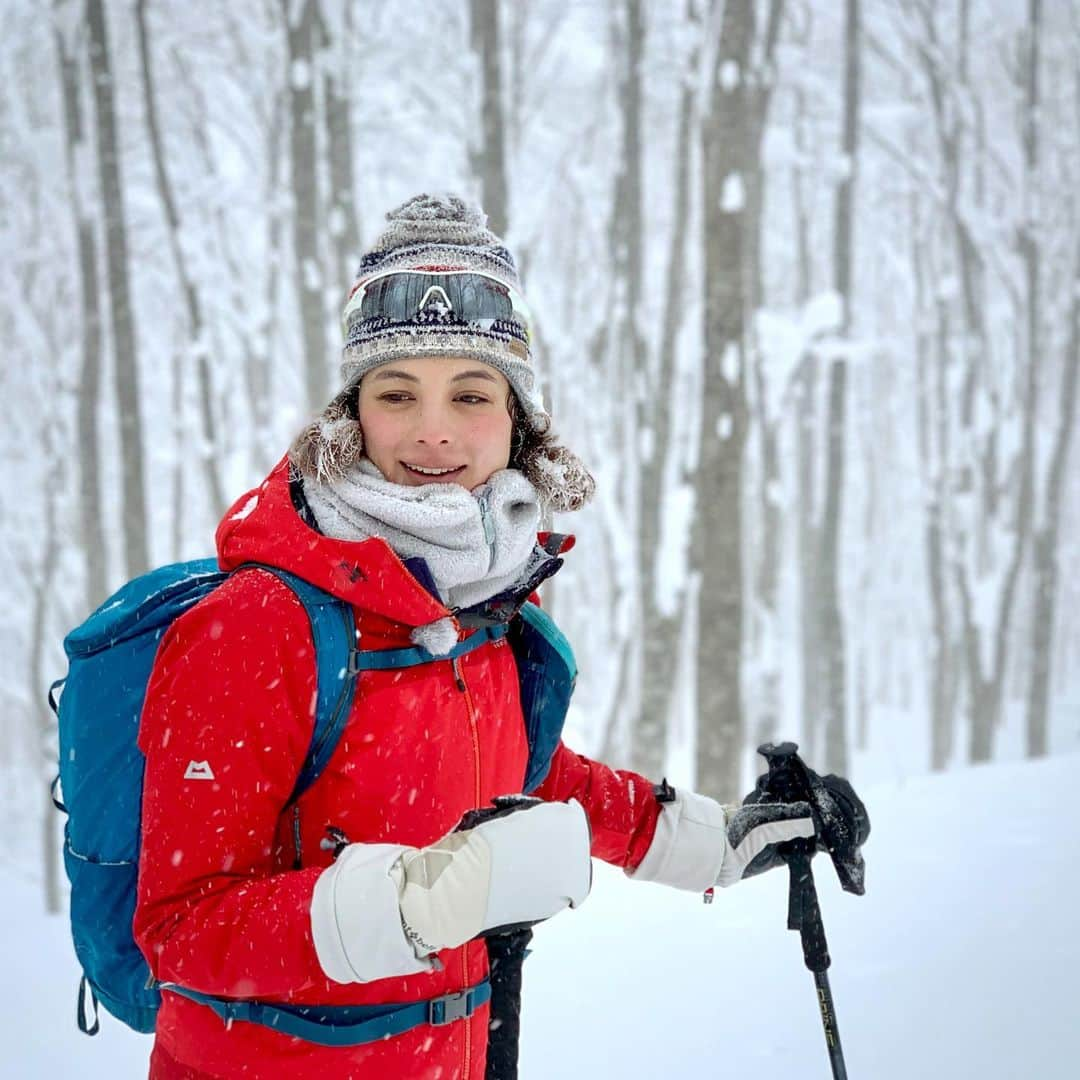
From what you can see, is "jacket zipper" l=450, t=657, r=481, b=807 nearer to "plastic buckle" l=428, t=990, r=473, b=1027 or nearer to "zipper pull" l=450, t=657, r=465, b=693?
"zipper pull" l=450, t=657, r=465, b=693

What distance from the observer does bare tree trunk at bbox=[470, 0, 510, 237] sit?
28.7 ft

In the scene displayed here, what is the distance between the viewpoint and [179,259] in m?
11.0

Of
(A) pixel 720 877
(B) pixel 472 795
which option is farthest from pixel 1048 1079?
(B) pixel 472 795

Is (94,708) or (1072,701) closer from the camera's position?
(94,708)

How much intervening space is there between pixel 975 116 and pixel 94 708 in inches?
569

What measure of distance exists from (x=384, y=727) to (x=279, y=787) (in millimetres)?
192

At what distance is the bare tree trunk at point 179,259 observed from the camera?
32.8 ft

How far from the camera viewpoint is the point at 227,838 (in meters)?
1.49

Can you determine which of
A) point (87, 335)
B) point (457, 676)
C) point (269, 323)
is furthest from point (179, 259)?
point (457, 676)

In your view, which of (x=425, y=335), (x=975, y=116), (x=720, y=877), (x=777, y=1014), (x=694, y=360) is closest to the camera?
(x=425, y=335)

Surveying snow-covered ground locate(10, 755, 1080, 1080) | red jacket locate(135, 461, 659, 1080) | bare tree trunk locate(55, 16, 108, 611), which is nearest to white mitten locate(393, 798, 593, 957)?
red jacket locate(135, 461, 659, 1080)

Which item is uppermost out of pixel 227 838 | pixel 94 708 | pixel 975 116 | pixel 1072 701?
pixel 975 116

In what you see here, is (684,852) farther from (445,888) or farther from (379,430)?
(379,430)

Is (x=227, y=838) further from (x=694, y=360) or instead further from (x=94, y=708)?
(x=694, y=360)
